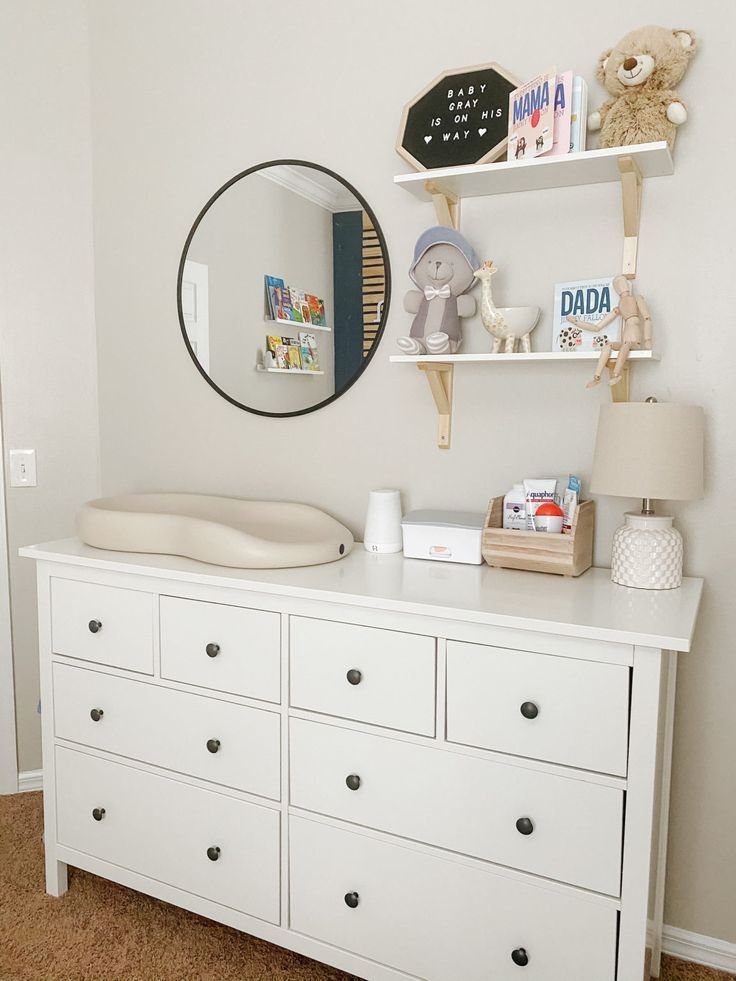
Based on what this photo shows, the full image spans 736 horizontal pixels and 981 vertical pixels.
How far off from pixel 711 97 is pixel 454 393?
2.68 ft

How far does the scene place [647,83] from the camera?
1.63 meters

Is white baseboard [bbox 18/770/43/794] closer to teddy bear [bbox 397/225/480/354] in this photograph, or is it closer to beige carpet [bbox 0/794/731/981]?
beige carpet [bbox 0/794/731/981]

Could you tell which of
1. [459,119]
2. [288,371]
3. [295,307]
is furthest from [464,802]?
[459,119]

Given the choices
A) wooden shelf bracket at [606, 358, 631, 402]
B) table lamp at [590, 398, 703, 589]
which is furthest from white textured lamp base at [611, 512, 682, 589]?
wooden shelf bracket at [606, 358, 631, 402]

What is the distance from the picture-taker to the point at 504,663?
4.73 feet

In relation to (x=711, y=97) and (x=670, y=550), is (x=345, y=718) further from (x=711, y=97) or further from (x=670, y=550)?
(x=711, y=97)

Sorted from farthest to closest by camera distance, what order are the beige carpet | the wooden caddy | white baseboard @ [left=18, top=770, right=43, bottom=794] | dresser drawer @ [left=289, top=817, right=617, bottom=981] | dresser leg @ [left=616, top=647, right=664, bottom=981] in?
1. white baseboard @ [left=18, top=770, right=43, bottom=794]
2. the beige carpet
3. the wooden caddy
4. dresser drawer @ [left=289, top=817, right=617, bottom=981]
5. dresser leg @ [left=616, top=647, right=664, bottom=981]

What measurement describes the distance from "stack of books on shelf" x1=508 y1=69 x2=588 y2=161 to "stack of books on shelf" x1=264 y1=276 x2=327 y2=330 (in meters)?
0.65

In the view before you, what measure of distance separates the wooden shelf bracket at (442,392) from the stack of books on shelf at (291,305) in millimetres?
367

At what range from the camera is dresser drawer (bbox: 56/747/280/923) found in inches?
69.2

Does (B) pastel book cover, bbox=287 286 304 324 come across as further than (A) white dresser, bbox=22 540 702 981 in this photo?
Yes

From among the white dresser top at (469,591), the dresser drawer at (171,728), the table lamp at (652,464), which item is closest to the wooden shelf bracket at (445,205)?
the table lamp at (652,464)

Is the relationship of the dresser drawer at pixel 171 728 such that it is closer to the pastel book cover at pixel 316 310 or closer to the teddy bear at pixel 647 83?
the pastel book cover at pixel 316 310

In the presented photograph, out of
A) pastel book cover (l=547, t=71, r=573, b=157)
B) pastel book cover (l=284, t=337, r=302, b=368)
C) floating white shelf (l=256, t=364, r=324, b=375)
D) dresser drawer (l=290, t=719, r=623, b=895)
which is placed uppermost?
pastel book cover (l=547, t=71, r=573, b=157)
